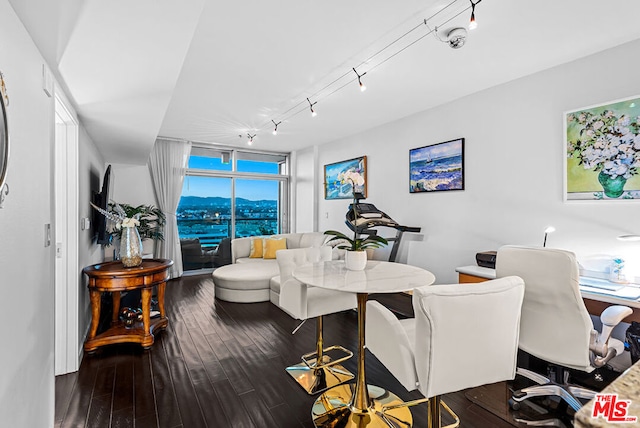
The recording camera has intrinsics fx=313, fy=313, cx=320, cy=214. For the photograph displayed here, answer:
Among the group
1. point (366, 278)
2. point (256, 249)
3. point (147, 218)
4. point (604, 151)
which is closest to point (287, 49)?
point (366, 278)

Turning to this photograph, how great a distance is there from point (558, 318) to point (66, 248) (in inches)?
140

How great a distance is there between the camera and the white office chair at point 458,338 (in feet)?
4.39

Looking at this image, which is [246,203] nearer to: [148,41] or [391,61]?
[391,61]

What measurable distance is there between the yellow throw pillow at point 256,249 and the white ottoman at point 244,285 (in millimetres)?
797

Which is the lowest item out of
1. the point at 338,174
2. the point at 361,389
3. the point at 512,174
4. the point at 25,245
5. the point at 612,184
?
the point at 361,389

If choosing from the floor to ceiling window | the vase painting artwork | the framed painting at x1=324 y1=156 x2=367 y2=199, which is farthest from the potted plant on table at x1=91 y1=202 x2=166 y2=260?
the vase painting artwork

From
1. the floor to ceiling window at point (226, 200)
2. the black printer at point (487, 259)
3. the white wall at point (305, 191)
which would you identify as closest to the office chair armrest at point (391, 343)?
the black printer at point (487, 259)

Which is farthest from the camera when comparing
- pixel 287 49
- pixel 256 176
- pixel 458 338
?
pixel 256 176

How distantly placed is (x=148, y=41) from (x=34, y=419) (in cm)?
195

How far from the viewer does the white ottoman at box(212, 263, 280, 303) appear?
433cm

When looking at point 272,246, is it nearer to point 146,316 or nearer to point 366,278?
point 146,316

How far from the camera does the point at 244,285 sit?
14.2ft

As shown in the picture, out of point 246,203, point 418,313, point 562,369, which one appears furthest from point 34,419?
point 246,203

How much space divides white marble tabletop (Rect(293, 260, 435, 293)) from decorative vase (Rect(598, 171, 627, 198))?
6.24 feet
